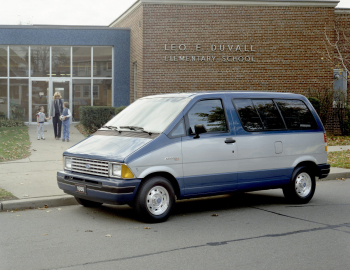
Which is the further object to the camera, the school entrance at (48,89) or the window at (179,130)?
the school entrance at (48,89)

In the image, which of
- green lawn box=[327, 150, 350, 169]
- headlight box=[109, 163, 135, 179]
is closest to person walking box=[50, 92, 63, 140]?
green lawn box=[327, 150, 350, 169]

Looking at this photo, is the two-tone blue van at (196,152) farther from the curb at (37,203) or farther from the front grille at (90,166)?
the curb at (37,203)

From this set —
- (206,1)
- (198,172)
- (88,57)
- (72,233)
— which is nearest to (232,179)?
(198,172)

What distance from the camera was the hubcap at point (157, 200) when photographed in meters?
6.95

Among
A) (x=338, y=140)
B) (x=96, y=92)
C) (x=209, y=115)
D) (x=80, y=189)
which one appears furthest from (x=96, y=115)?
(x=80, y=189)

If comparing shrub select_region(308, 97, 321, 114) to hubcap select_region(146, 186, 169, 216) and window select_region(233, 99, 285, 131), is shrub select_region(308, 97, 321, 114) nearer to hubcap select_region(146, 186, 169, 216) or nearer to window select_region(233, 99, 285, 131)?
window select_region(233, 99, 285, 131)

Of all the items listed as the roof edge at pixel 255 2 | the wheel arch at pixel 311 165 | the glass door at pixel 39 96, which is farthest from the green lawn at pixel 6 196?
the glass door at pixel 39 96

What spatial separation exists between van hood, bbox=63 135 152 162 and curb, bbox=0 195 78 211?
1150 millimetres

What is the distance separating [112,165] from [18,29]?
812 inches

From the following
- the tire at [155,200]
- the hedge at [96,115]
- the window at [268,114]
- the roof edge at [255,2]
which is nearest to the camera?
the tire at [155,200]

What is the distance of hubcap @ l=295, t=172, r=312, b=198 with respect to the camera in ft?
28.6

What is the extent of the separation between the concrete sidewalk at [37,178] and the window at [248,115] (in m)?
3.33

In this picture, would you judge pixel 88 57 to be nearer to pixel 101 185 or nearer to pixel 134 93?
pixel 134 93

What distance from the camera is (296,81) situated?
21.9m
